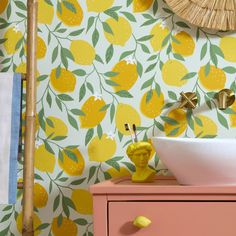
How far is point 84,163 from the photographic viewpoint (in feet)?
5.88

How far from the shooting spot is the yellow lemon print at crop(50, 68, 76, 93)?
71.7 inches

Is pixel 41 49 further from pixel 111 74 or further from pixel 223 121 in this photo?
pixel 223 121

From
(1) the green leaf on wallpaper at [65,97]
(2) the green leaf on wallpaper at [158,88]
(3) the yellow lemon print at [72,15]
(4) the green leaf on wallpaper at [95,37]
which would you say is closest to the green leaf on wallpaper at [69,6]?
(3) the yellow lemon print at [72,15]

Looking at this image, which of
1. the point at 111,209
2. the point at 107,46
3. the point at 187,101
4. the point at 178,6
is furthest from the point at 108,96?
the point at 111,209

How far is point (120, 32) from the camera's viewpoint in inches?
71.7

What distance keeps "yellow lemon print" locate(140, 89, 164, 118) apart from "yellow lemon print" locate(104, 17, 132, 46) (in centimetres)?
23

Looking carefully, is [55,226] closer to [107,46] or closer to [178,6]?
[107,46]

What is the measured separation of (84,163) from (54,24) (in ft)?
1.84

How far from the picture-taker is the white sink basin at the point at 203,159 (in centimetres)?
125

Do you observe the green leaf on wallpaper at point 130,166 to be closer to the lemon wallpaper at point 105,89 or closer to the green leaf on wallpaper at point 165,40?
the lemon wallpaper at point 105,89

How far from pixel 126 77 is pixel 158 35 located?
0.20m

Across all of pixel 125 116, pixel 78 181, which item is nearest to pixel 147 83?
pixel 125 116

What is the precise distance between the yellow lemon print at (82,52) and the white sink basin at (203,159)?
24.9 inches

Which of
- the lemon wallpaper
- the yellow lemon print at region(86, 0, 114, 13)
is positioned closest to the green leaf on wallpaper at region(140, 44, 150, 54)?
the lemon wallpaper
